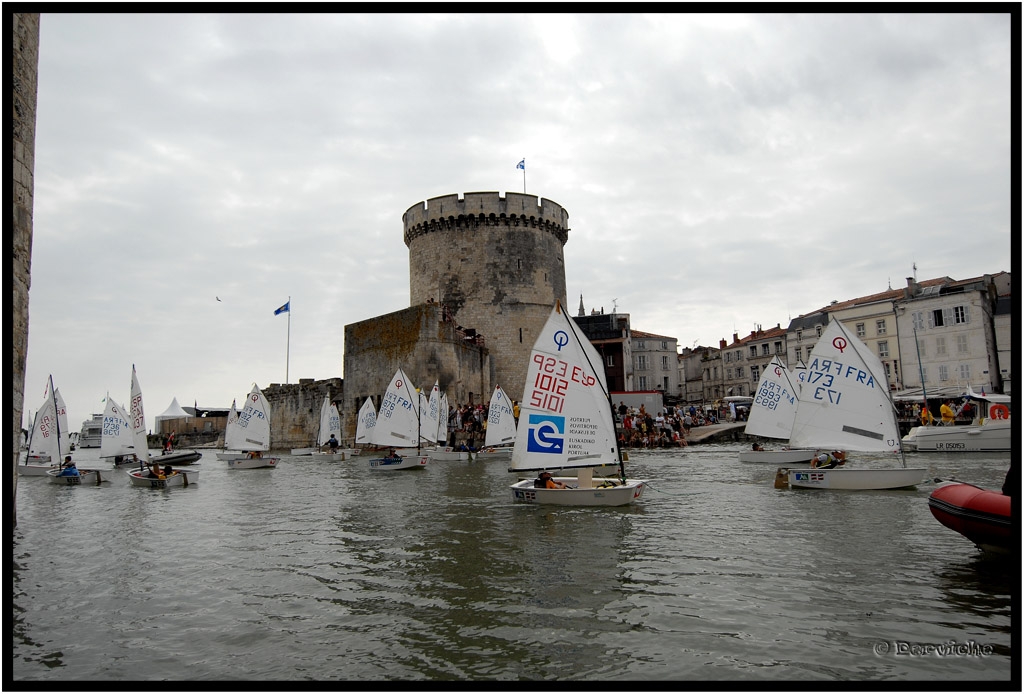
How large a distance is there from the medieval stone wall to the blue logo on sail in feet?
30.9

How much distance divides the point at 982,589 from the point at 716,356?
72143 mm

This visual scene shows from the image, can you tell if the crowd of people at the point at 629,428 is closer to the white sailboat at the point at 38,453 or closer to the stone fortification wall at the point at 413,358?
the stone fortification wall at the point at 413,358

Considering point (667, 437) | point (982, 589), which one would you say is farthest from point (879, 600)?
point (667, 437)

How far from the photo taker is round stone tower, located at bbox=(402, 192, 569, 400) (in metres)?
46.1

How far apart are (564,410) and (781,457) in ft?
42.3

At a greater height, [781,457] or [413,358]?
[413,358]

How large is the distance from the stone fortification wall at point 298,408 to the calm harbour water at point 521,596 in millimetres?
32020

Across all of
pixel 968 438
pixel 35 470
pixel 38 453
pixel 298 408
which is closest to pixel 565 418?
pixel 968 438

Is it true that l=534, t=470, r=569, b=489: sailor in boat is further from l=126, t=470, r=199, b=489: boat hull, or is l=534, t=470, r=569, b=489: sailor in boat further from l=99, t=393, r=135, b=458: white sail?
l=99, t=393, r=135, b=458: white sail

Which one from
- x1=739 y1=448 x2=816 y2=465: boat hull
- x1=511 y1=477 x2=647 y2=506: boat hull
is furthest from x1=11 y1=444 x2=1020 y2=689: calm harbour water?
x1=739 y1=448 x2=816 y2=465: boat hull

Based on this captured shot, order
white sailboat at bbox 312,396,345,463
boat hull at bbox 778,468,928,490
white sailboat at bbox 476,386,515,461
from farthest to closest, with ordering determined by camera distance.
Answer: white sailboat at bbox 312,396,345,463, white sailboat at bbox 476,386,515,461, boat hull at bbox 778,468,928,490

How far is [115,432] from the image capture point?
1192 inches

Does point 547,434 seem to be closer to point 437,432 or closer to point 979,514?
point 979,514

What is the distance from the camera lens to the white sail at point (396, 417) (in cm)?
3000
